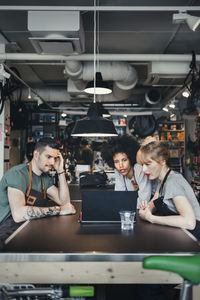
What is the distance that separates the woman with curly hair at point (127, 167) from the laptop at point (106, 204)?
1.10m

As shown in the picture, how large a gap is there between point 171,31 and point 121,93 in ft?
8.99

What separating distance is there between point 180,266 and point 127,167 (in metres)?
2.59

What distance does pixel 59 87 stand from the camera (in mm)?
9023

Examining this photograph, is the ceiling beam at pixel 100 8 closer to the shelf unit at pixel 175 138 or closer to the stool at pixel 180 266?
the stool at pixel 180 266

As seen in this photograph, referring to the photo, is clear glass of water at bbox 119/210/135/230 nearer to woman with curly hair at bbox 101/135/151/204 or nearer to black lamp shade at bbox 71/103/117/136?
black lamp shade at bbox 71/103/117/136

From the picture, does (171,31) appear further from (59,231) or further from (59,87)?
(59,87)

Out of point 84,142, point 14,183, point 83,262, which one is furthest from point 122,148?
point 84,142

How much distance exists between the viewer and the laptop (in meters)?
2.15

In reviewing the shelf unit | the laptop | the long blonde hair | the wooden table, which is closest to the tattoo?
the laptop

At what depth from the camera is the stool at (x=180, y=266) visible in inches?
43.9

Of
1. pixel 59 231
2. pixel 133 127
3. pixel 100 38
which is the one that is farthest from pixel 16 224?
pixel 133 127

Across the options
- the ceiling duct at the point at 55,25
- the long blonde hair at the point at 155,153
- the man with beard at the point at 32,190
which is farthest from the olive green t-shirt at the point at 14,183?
the ceiling duct at the point at 55,25

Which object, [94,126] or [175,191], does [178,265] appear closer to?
[175,191]

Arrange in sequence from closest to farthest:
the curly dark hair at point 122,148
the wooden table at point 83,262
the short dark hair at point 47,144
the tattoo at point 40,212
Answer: the wooden table at point 83,262
the tattoo at point 40,212
the short dark hair at point 47,144
the curly dark hair at point 122,148
